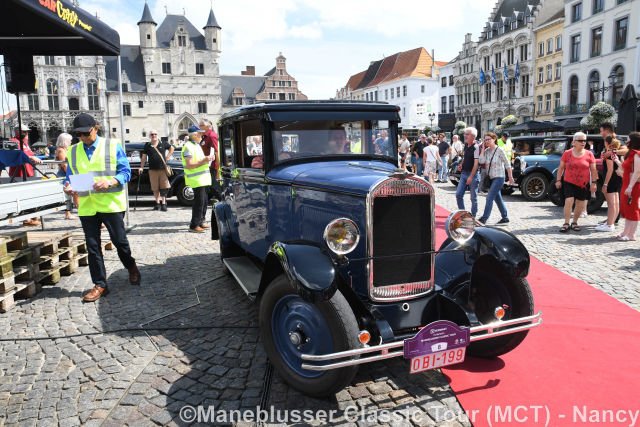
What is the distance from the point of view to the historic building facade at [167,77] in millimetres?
62375

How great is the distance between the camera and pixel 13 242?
4762 mm

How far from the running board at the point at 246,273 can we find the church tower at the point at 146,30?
65540 millimetres

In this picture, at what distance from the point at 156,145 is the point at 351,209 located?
27.6 feet

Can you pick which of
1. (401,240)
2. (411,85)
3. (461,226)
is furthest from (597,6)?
(401,240)

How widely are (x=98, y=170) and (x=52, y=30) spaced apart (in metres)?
3.66

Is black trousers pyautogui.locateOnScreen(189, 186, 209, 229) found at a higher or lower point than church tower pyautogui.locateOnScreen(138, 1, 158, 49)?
lower

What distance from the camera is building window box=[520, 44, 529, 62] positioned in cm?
4501

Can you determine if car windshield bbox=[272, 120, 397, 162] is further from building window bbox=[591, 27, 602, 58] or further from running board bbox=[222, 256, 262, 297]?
building window bbox=[591, 27, 602, 58]

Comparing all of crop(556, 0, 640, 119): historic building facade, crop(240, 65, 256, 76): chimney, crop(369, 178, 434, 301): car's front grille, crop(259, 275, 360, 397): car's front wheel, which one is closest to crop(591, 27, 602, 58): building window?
crop(556, 0, 640, 119): historic building facade

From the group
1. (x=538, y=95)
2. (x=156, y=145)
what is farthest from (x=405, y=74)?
(x=156, y=145)

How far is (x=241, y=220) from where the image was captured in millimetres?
4980

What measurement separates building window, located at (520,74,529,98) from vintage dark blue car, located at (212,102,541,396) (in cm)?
4729

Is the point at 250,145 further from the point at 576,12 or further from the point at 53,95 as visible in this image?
the point at 53,95

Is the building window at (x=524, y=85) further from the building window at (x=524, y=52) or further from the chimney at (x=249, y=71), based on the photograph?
the chimney at (x=249, y=71)
